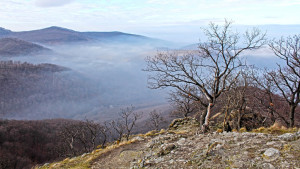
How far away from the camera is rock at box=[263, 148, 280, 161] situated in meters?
8.01

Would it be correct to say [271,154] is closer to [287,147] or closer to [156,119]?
[287,147]

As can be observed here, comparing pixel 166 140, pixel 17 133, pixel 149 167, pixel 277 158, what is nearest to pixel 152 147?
pixel 166 140

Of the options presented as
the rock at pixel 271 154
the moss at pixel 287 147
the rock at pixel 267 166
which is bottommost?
the rock at pixel 267 166

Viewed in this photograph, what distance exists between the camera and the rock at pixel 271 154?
8.01 meters

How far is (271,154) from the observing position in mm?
8172

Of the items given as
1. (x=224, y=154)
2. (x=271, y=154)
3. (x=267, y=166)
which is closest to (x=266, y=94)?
(x=224, y=154)

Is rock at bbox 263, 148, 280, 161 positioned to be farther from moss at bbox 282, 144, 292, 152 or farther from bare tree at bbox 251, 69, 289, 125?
bare tree at bbox 251, 69, 289, 125

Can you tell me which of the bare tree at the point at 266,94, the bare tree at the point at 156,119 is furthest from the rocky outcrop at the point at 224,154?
the bare tree at the point at 156,119

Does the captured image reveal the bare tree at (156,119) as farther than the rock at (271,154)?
Yes

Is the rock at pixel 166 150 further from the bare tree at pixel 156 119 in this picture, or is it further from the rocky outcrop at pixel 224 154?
the bare tree at pixel 156 119

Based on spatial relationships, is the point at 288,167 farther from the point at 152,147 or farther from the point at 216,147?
the point at 152,147

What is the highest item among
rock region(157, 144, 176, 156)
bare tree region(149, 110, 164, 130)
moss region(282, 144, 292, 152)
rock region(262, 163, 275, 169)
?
moss region(282, 144, 292, 152)

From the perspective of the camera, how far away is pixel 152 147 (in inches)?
547

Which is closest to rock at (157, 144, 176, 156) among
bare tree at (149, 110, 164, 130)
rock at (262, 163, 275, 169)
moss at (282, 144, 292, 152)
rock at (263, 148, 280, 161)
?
rock at (263, 148, 280, 161)
